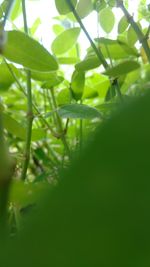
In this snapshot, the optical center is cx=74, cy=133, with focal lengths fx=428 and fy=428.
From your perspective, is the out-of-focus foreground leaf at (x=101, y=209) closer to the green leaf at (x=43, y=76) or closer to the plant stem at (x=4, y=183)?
the plant stem at (x=4, y=183)

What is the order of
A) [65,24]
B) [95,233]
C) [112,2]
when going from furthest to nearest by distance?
[65,24] < [112,2] < [95,233]

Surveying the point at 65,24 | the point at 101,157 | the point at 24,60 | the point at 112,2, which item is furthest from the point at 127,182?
the point at 65,24

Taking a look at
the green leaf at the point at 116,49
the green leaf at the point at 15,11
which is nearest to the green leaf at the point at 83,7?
the green leaf at the point at 116,49

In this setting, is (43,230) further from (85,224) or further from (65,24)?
(65,24)

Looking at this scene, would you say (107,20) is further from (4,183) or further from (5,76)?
(4,183)

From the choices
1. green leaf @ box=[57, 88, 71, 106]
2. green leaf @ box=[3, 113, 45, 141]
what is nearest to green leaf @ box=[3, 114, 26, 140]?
green leaf @ box=[3, 113, 45, 141]

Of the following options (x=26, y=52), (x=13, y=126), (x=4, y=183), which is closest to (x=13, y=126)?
(x=13, y=126)

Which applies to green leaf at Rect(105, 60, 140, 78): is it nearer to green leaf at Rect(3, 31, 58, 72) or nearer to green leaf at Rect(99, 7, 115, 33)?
green leaf at Rect(3, 31, 58, 72)
